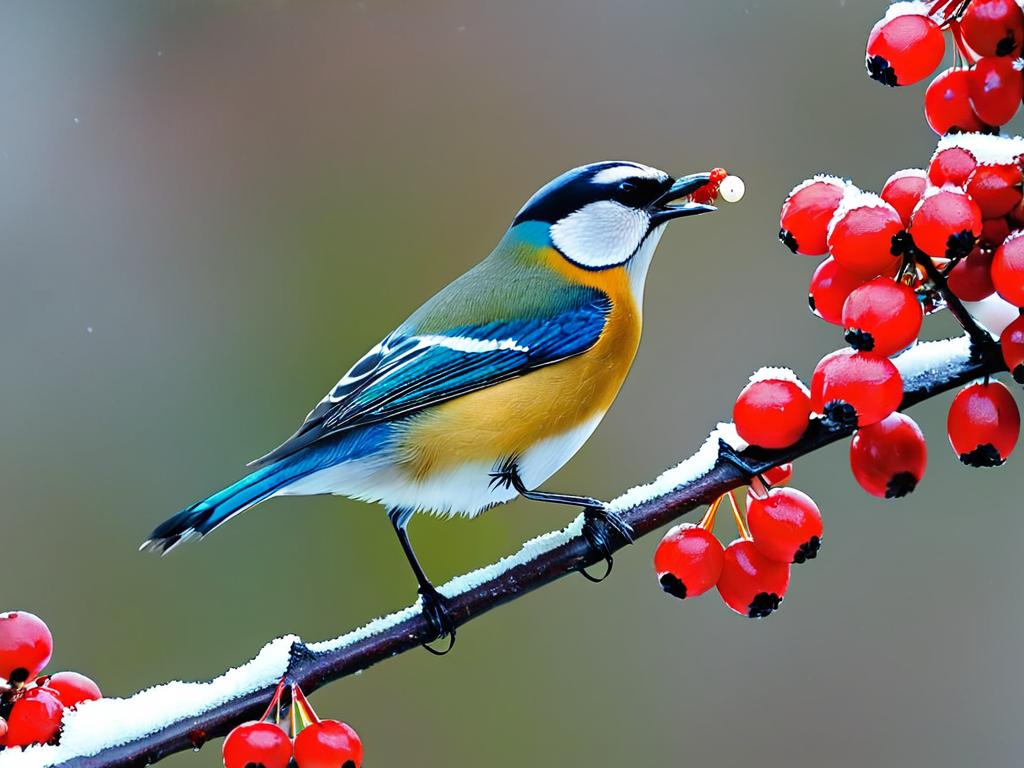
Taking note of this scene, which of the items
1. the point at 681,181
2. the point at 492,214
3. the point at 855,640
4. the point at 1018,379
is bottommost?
the point at 855,640

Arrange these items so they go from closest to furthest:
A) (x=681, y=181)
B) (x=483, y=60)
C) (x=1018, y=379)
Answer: (x=1018, y=379) < (x=681, y=181) < (x=483, y=60)

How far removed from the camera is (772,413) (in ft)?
4.16

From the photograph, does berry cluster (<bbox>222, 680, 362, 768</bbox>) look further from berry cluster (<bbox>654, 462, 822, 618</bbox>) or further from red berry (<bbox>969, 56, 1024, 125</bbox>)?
red berry (<bbox>969, 56, 1024, 125</bbox>)

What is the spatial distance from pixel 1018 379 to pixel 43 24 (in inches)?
150

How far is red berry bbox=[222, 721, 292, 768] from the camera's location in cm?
117

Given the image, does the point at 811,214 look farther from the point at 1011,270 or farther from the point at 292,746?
the point at 292,746

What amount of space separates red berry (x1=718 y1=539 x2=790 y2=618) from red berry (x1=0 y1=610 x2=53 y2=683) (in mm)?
738

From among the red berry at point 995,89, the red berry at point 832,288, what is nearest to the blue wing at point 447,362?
the red berry at point 832,288

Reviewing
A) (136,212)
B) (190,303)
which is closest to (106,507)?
(190,303)

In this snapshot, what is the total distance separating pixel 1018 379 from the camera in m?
1.16

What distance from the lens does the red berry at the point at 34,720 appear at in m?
1.26

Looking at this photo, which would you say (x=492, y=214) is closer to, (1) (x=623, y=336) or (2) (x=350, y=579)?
(2) (x=350, y=579)

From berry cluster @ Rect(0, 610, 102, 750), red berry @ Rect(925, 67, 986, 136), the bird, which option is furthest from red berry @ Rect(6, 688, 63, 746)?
red berry @ Rect(925, 67, 986, 136)

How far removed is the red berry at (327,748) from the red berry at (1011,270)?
2.38ft
